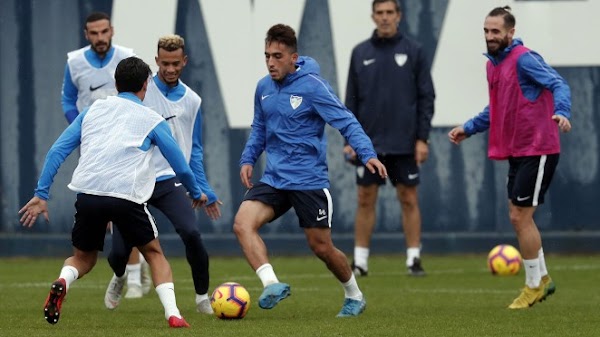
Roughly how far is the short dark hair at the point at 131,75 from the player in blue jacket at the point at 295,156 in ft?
3.62

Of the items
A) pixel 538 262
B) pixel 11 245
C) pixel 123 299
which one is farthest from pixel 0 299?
pixel 11 245

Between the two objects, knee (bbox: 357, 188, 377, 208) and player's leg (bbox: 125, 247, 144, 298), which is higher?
knee (bbox: 357, 188, 377, 208)

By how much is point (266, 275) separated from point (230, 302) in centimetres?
37

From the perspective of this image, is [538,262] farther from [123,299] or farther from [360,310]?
[123,299]

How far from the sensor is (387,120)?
48.3ft

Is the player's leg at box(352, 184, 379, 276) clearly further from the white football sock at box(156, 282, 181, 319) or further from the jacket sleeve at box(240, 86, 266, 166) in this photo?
the white football sock at box(156, 282, 181, 319)

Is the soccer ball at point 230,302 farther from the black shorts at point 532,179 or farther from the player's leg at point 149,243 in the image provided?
the black shorts at point 532,179

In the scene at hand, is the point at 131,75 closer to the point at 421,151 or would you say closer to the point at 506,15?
the point at 506,15

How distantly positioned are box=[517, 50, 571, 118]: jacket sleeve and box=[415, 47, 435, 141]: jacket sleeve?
137 inches

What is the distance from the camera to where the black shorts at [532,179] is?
36.3 ft

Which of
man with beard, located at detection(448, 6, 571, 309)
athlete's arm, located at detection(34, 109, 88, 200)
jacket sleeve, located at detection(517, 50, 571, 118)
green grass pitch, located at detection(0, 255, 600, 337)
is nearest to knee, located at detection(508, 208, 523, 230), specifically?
man with beard, located at detection(448, 6, 571, 309)

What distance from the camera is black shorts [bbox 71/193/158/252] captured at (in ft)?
30.1

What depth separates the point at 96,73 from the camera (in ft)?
40.5

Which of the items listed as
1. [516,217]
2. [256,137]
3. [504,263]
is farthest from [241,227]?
[504,263]
